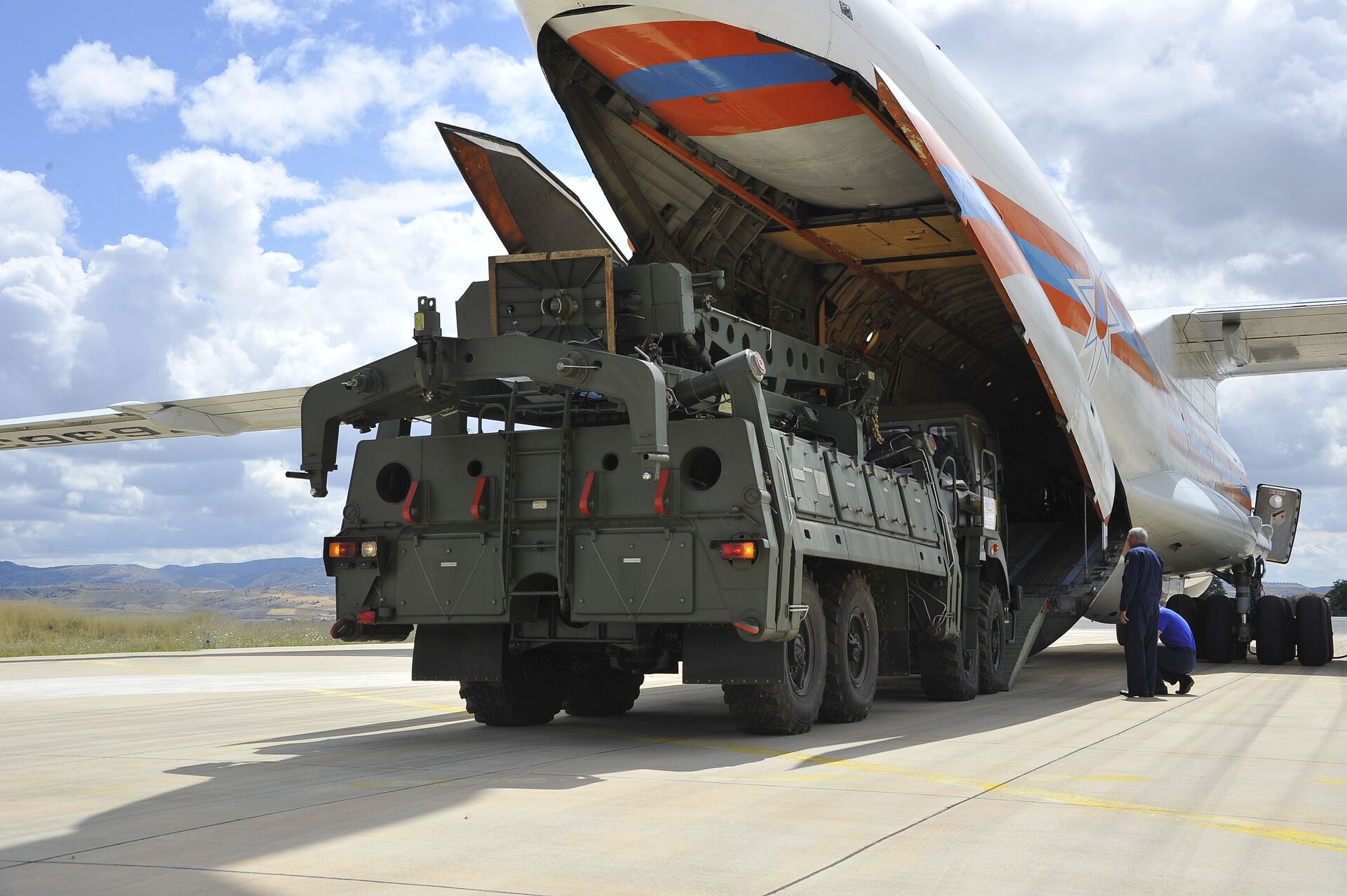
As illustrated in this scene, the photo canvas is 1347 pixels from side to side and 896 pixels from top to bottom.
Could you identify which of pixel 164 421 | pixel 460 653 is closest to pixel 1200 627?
pixel 460 653

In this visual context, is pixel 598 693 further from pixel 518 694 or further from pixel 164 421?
pixel 164 421

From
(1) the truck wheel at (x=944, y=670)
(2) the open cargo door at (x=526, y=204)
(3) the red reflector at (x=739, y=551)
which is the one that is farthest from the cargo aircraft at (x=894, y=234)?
(3) the red reflector at (x=739, y=551)

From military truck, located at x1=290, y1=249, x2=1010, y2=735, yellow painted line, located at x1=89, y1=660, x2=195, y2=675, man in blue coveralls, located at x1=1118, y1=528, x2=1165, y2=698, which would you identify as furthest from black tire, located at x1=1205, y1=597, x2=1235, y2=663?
yellow painted line, located at x1=89, y1=660, x2=195, y2=675

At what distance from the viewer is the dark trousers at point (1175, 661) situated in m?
12.0

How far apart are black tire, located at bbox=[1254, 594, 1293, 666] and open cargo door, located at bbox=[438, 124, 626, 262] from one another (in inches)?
483

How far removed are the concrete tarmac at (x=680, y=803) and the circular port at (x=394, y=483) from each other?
1623mm

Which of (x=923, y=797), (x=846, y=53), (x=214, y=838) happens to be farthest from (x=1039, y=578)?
(x=214, y=838)

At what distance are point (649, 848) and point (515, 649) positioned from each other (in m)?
4.26

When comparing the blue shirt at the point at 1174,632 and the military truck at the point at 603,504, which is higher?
the military truck at the point at 603,504

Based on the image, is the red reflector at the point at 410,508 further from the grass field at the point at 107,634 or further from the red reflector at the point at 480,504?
the grass field at the point at 107,634

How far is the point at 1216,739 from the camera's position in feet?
26.2

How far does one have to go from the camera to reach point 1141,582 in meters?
11.3

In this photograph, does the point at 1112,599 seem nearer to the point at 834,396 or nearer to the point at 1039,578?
the point at 1039,578

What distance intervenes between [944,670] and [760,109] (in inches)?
199
